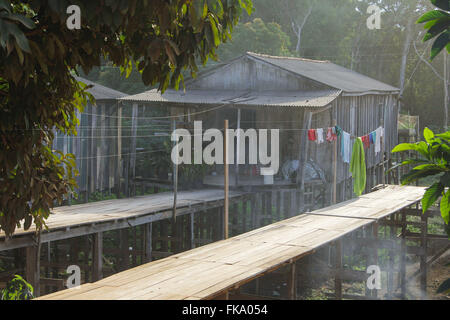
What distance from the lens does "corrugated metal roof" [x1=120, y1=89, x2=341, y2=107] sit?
17.1m

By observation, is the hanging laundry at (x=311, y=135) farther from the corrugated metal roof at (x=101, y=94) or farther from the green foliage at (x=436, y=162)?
the green foliage at (x=436, y=162)

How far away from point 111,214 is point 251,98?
6.65 metres

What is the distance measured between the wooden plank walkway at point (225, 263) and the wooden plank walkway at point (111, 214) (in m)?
3.31

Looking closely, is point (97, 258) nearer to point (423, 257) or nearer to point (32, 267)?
point (32, 267)

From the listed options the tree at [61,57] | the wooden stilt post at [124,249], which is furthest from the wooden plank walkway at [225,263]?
A: the wooden stilt post at [124,249]

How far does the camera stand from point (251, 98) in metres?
18.3

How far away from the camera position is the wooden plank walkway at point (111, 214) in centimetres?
1116

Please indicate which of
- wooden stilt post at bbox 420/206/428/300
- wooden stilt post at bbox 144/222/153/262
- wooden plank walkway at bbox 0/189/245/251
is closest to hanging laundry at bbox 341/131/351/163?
wooden stilt post at bbox 420/206/428/300

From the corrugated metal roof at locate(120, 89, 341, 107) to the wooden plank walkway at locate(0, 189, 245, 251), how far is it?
2.61 meters

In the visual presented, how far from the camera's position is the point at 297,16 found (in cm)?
3975

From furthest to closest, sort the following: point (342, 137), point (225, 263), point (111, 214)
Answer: point (342, 137), point (111, 214), point (225, 263)

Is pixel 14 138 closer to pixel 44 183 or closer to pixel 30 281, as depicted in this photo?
pixel 44 183

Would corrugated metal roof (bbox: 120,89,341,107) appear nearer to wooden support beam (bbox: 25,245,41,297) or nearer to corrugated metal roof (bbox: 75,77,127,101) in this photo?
corrugated metal roof (bbox: 75,77,127,101)

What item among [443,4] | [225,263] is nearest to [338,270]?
[225,263]
